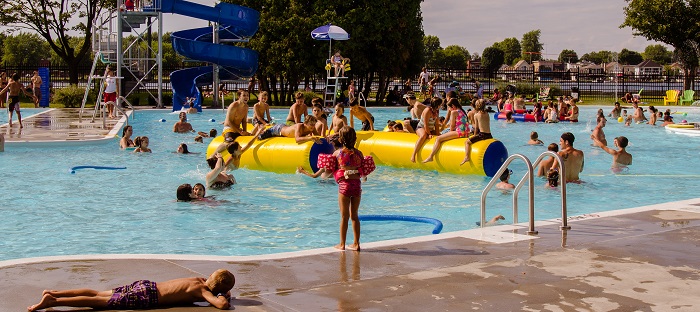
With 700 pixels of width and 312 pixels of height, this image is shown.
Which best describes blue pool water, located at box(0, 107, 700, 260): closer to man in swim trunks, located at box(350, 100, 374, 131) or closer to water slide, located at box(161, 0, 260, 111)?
man in swim trunks, located at box(350, 100, 374, 131)

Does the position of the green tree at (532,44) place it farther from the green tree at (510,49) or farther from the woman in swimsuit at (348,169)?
the woman in swimsuit at (348,169)

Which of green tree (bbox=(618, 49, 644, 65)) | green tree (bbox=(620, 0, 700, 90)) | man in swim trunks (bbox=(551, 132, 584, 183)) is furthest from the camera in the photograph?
green tree (bbox=(618, 49, 644, 65))

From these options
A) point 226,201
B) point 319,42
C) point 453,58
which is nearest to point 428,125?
point 226,201

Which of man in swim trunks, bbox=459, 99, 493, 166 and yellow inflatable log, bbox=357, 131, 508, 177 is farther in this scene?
man in swim trunks, bbox=459, 99, 493, 166

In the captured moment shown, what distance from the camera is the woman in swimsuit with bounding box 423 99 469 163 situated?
14.3m

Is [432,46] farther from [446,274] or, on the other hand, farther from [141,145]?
[446,274]

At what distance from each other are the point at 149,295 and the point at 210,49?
1048 inches

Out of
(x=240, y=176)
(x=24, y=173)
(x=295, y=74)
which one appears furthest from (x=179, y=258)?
(x=295, y=74)

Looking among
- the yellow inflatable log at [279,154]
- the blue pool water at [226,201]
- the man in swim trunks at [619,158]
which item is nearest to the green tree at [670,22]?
the blue pool water at [226,201]

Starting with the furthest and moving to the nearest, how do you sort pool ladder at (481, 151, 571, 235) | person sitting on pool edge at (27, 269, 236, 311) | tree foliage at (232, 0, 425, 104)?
tree foliage at (232, 0, 425, 104) < pool ladder at (481, 151, 571, 235) < person sitting on pool edge at (27, 269, 236, 311)

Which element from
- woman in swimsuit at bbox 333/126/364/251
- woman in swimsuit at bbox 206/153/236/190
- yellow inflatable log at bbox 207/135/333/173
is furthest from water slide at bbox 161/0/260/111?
woman in swimsuit at bbox 333/126/364/251

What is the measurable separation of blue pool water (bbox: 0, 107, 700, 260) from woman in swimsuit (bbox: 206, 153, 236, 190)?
0.64 feet

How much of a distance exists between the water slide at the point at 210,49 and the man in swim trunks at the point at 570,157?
20051 millimetres

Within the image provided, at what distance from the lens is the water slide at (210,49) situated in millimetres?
31078
